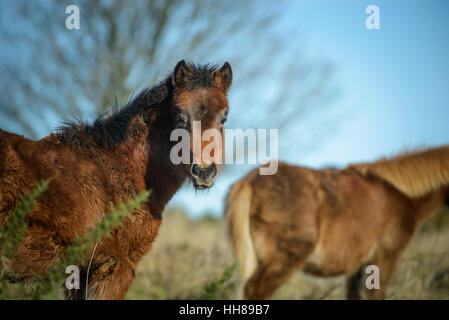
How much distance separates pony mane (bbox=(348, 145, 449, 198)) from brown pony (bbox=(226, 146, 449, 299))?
1 centimetres

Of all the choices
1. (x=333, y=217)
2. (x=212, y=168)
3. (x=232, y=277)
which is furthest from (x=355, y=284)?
(x=212, y=168)

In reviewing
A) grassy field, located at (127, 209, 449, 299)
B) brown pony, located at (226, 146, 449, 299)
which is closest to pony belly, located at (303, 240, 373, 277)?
brown pony, located at (226, 146, 449, 299)

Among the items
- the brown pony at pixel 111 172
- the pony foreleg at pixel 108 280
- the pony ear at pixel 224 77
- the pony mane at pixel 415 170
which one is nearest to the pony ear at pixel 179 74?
the brown pony at pixel 111 172

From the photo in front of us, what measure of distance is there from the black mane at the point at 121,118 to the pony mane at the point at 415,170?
12.2 ft

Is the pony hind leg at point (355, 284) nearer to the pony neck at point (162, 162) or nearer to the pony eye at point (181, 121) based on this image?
the pony neck at point (162, 162)

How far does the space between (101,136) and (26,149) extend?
0.55m

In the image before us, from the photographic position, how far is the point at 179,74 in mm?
3131

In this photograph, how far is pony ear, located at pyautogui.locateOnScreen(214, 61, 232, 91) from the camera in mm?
3307

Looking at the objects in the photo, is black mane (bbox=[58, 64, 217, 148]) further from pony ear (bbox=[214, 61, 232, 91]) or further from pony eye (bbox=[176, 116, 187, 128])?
pony eye (bbox=[176, 116, 187, 128])

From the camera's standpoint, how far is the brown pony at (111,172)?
96.0 inches

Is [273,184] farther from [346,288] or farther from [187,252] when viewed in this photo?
[187,252]

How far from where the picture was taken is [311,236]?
5.12 m
